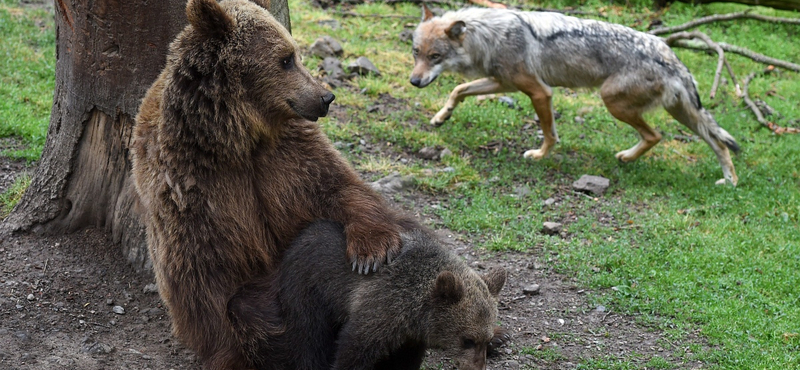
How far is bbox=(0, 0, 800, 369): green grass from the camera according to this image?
18.3 ft

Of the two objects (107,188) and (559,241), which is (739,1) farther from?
(107,188)

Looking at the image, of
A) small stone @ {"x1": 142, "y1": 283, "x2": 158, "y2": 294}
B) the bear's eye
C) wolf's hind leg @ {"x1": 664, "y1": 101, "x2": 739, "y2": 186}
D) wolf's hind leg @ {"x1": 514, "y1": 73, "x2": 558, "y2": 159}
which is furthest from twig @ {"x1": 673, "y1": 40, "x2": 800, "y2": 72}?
small stone @ {"x1": 142, "y1": 283, "x2": 158, "y2": 294}

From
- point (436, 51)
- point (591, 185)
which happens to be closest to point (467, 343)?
point (591, 185)

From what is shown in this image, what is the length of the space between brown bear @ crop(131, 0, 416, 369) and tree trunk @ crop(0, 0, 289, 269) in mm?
588

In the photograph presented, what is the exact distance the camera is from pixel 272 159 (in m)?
4.24

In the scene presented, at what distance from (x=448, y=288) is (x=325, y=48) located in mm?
6123

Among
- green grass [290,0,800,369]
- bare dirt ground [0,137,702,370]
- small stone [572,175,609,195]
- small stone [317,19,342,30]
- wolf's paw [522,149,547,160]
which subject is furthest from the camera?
small stone [317,19,342,30]

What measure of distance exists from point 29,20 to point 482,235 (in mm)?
6735

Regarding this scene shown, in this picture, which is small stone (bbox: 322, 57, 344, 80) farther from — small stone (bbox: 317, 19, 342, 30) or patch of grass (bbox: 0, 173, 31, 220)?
patch of grass (bbox: 0, 173, 31, 220)

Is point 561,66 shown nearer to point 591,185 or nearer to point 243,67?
point 591,185

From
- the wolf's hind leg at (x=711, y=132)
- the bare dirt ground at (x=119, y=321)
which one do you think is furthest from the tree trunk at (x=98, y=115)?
the wolf's hind leg at (x=711, y=132)

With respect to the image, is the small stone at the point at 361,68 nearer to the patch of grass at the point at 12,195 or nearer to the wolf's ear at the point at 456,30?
the wolf's ear at the point at 456,30

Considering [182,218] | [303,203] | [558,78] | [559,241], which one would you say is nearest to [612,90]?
[558,78]

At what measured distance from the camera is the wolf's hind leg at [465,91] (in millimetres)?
8695
